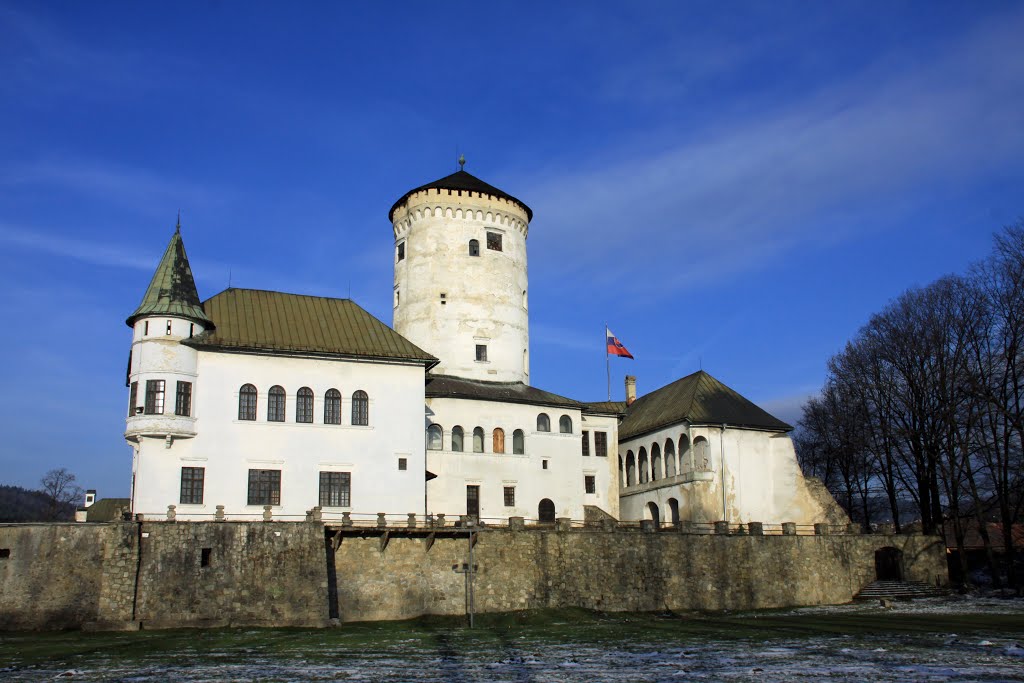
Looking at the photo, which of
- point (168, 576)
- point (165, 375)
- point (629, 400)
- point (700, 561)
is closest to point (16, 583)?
point (168, 576)

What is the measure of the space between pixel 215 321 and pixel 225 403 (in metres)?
3.98

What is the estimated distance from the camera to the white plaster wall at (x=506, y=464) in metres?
45.5

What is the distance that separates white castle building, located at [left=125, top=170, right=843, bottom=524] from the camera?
3656 cm

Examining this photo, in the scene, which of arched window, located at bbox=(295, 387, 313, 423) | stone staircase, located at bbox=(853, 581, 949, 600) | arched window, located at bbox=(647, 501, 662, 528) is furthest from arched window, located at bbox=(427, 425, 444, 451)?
stone staircase, located at bbox=(853, 581, 949, 600)

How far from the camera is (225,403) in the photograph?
3722 centimetres

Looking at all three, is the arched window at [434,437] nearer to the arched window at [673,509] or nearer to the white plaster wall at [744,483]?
the white plaster wall at [744,483]

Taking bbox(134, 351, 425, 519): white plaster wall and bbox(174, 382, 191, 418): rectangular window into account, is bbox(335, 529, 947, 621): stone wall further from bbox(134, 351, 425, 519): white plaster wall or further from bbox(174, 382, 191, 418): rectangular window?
bbox(174, 382, 191, 418): rectangular window

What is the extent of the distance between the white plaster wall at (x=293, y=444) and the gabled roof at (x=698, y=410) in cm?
1762

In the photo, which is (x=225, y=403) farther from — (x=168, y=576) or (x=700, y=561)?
(x=700, y=561)

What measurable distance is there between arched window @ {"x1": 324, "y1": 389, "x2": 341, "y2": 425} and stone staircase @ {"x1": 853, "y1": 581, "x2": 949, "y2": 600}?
2654 cm

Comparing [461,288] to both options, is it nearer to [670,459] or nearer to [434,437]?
[434,437]

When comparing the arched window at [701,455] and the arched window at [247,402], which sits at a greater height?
the arched window at [247,402]

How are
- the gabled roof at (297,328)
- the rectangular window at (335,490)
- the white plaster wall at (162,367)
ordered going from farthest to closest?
the gabled roof at (297,328) → the rectangular window at (335,490) → the white plaster wall at (162,367)

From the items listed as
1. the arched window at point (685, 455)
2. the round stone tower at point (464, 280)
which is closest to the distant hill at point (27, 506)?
the round stone tower at point (464, 280)
